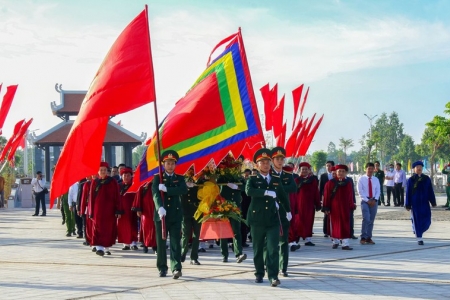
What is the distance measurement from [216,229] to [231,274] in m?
1.54

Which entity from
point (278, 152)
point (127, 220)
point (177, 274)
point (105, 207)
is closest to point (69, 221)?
point (127, 220)

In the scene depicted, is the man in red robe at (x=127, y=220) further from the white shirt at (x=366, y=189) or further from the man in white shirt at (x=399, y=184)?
the man in white shirt at (x=399, y=184)

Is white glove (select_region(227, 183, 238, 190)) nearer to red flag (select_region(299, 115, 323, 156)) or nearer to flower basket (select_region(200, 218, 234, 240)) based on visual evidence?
flower basket (select_region(200, 218, 234, 240))

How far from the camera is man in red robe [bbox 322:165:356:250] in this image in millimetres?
14188

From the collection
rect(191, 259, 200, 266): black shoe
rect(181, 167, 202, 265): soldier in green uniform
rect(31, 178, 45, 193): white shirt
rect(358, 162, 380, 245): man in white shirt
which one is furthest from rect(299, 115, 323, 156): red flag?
rect(31, 178, 45, 193): white shirt

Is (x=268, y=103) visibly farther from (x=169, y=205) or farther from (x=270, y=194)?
(x=270, y=194)

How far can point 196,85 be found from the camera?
519 inches

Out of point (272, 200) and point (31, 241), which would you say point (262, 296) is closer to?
point (272, 200)

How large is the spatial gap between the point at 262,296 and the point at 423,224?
22.3 ft

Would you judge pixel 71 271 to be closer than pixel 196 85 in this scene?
Yes

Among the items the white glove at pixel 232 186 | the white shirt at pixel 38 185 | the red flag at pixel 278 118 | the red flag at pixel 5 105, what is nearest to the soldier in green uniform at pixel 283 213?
the white glove at pixel 232 186

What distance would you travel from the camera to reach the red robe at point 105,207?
1409 centimetres

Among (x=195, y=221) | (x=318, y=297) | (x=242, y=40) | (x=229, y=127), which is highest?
(x=242, y=40)

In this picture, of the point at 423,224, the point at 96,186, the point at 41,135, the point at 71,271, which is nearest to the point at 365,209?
the point at 423,224
